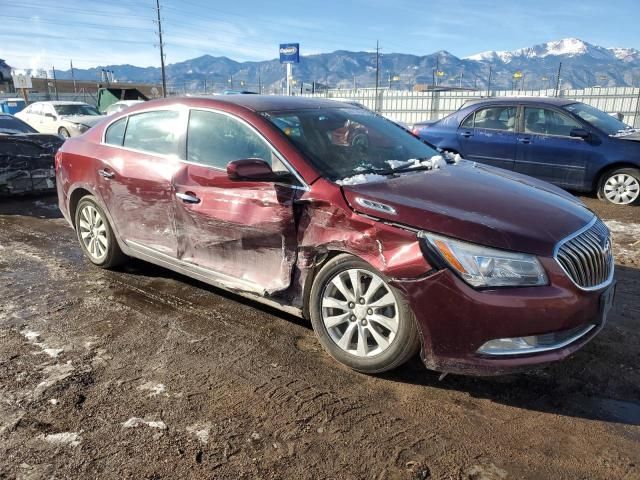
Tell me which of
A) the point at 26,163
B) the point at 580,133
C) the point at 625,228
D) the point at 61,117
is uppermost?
the point at 580,133

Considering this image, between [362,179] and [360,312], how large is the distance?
0.83 m

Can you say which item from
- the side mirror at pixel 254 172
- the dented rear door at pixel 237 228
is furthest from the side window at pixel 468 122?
the side mirror at pixel 254 172

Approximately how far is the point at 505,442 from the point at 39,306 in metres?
3.65

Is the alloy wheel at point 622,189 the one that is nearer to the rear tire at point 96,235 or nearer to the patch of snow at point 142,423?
the rear tire at point 96,235

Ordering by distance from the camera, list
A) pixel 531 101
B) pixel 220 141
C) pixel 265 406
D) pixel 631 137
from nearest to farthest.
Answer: pixel 265 406, pixel 220 141, pixel 631 137, pixel 531 101

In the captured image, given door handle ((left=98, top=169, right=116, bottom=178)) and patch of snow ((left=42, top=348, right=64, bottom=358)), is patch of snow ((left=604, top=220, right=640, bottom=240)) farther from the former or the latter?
patch of snow ((left=42, top=348, right=64, bottom=358))

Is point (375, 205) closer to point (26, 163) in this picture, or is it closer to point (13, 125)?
point (26, 163)

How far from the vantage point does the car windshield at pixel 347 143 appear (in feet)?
11.3

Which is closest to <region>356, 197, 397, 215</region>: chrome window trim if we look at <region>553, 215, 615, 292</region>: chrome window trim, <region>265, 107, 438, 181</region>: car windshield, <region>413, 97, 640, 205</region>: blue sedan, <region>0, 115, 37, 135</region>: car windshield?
<region>265, 107, 438, 181</region>: car windshield

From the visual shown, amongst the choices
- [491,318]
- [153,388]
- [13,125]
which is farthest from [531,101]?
[13,125]

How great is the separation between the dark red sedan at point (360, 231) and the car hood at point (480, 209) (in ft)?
0.04

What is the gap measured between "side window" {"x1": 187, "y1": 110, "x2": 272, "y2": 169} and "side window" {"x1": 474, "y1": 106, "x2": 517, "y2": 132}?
6198 millimetres

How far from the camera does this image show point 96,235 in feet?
16.4

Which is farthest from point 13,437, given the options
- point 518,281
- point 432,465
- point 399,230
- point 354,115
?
point 354,115
